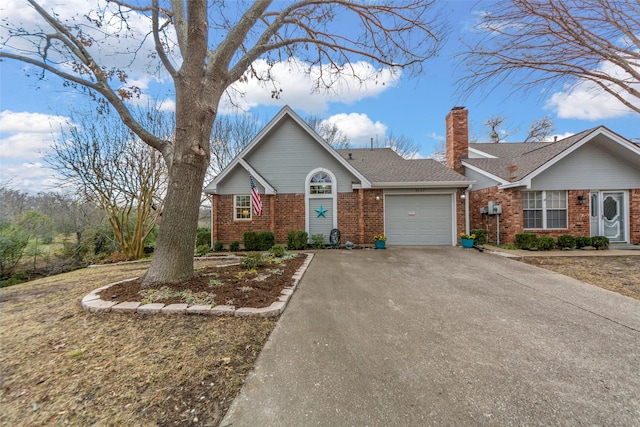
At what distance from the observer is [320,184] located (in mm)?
11016

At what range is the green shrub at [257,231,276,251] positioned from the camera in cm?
1032

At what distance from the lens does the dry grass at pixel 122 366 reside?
6.25 feet

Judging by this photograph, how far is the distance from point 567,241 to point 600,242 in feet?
4.19

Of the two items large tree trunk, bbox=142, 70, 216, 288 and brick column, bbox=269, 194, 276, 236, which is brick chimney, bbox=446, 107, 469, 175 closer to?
brick column, bbox=269, 194, 276, 236

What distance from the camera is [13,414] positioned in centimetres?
190

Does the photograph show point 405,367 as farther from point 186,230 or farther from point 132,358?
point 186,230

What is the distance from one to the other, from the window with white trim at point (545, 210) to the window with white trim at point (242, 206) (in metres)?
11.9

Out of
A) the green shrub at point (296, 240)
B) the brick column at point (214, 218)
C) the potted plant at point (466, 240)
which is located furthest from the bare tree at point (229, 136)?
the potted plant at point (466, 240)

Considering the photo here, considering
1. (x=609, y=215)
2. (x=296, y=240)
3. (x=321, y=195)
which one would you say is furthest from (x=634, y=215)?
(x=296, y=240)

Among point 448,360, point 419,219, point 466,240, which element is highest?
point 419,219

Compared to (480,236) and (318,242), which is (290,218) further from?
(480,236)

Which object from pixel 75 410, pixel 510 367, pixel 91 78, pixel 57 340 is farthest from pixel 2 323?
pixel 510 367

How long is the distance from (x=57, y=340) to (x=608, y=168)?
17.2 m

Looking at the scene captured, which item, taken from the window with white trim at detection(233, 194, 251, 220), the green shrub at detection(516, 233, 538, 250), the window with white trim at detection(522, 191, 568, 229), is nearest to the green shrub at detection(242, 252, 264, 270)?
the window with white trim at detection(233, 194, 251, 220)
